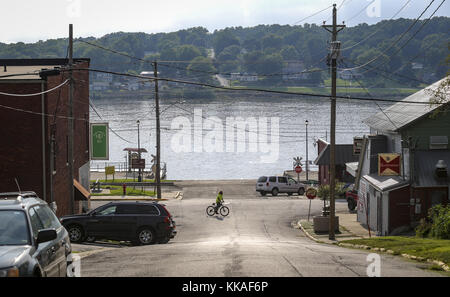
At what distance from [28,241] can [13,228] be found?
464 mm

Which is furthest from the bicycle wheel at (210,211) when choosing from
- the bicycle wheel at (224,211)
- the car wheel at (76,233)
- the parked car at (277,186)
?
the car wheel at (76,233)

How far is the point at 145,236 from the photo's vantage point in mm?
26688

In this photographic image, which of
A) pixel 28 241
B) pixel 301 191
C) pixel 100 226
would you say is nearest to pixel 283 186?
pixel 301 191

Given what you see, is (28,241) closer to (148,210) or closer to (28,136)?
(148,210)

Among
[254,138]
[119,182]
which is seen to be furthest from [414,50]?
[119,182]

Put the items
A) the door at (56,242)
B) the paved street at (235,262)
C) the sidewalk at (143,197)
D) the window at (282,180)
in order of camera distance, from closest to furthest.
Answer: the door at (56,242) < the paved street at (235,262) < the sidewalk at (143,197) < the window at (282,180)

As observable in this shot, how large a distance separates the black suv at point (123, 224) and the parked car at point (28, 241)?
13.4 metres

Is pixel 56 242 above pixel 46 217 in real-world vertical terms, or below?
below

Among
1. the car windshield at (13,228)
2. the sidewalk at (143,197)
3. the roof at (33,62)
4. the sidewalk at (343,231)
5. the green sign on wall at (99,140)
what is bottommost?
the sidewalk at (343,231)

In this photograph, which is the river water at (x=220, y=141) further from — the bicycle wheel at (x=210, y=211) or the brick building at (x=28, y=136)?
the brick building at (x=28, y=136)

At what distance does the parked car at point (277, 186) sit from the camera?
5838 cm

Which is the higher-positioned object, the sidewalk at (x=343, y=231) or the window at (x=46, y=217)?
the window at (x=46, y=217)

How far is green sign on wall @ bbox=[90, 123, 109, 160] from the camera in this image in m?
43.8

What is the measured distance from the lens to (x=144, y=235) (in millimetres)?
26688
